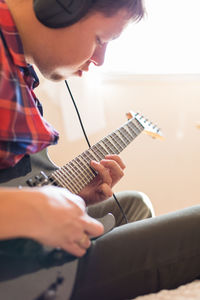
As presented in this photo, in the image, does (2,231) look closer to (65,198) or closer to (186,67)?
(65,198)

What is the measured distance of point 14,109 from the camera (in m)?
0.51

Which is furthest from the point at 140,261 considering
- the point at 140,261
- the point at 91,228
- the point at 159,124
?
the point at 159,124

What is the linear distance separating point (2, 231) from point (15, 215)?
0.09 ft

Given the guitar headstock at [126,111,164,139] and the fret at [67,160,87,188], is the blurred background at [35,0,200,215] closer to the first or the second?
the guitar headstock at [126,111,164,139]

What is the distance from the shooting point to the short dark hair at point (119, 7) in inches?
24.6

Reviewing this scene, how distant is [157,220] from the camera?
64 centimetres

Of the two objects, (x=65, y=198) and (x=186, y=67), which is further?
(x=186, y=67)

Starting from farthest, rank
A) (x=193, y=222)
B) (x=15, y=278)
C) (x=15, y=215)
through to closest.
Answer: (x=193, y=222) → (x=15, y=278) → (x=15, y=215)

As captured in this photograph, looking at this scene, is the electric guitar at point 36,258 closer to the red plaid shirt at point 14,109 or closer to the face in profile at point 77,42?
the red plaid shirt at point 14,109

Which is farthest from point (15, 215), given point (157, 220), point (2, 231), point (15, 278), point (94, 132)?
point (94, 132)

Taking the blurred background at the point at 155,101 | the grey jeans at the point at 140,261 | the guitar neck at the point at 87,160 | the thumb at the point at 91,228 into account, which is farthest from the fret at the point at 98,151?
the blurred background at the point at 155,101

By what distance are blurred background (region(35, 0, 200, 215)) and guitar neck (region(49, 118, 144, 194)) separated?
0.53m

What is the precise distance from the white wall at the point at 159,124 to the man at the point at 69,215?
775mm

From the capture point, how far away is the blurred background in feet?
4.83
